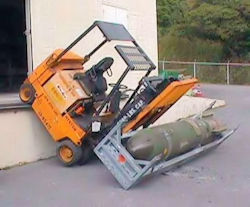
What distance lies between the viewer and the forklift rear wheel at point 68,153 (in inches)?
322

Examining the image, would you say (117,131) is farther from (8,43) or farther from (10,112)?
(8,43)

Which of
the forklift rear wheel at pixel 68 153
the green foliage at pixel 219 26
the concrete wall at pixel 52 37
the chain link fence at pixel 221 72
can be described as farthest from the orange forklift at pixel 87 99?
the green foliage at pixel 219 26

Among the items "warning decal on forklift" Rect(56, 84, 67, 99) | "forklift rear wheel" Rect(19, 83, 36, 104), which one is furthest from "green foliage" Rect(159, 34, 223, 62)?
"warning decal on forklift" Rect(56, 84, 67, 99)

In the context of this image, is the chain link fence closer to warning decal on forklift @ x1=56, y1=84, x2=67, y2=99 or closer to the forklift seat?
the forklift seat

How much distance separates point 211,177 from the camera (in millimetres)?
7742

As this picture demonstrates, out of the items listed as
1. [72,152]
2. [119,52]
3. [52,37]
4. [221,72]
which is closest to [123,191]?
[72,152]

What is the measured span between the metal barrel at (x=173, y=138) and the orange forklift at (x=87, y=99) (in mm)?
432

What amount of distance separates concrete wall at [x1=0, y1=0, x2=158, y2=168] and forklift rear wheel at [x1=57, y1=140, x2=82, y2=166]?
60cm

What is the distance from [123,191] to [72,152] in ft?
5.16

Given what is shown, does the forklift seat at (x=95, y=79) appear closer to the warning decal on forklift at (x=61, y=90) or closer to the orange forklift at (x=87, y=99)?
the orange forklift at (x=87, y=99)

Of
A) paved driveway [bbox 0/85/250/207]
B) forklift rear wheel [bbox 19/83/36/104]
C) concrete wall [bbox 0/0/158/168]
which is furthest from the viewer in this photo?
forklift rear wheel [bbox 19/83/36/104]

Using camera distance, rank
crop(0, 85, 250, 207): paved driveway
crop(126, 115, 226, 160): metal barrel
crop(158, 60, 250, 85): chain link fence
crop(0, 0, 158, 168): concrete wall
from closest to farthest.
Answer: crop(0, 85, 250, 207): paved driveway
crop(126, 115, 226, 160): metal barrel
crop(0, 0, 158, 168): concrete wall
crop(158, 60, 250, 85): chain link fence

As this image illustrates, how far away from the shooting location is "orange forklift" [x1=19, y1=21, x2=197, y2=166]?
26.2 ft

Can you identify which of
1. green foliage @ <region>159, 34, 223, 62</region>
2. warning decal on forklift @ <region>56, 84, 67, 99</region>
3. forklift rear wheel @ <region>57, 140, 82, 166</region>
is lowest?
green foliage @ <region>159, 34, 223, 62</region>
